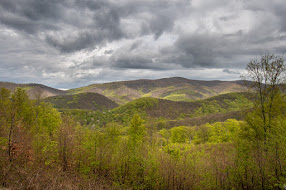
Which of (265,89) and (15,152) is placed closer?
(15,152)

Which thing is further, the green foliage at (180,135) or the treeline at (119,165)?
the green foliage at (180,135)

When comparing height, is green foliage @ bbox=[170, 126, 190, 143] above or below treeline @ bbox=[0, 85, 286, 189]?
below

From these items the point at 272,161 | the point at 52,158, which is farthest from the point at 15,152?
the point at 272,161

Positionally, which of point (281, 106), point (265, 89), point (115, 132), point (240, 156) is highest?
point (265, 89)

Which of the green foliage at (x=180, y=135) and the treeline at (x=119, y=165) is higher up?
the treeline at (x=119, y=165)

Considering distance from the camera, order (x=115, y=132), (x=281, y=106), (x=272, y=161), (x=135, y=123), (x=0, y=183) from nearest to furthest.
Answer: (x=0, y=183) → (x=272, y=161) → (x=281, y=106) → (x=115, y=132) → (x=135, y=123)

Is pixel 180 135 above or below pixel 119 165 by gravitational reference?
below

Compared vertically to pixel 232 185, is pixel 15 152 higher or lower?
higher

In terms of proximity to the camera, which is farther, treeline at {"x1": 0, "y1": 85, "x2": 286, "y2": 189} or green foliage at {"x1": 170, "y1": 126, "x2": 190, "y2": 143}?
green foliage at {"x1": 170, "y1": 126, "x2": 190, "y2": 143}

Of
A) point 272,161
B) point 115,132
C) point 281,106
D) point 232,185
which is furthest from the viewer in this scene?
point 115,132

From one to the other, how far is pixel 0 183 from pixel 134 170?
1082 cm

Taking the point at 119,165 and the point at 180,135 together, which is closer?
the point at 119,165

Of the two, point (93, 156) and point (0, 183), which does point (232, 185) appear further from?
point (0, 183)

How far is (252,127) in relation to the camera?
2595cm
